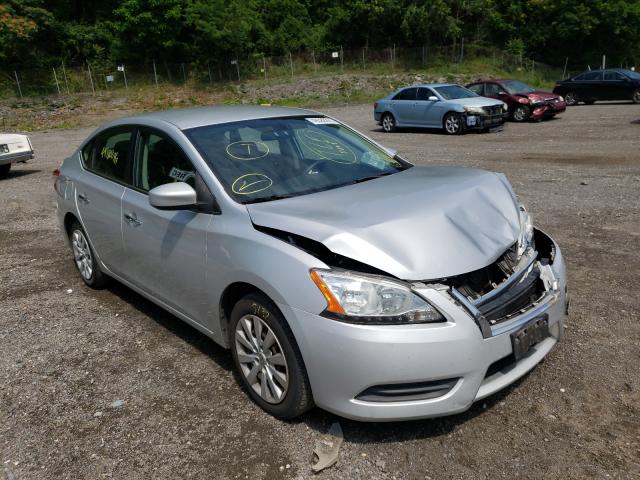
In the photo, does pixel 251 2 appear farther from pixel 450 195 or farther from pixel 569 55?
pixel 450 195

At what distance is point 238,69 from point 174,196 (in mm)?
40801

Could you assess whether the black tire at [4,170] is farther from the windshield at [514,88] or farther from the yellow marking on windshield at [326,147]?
the windshield at [514,88]

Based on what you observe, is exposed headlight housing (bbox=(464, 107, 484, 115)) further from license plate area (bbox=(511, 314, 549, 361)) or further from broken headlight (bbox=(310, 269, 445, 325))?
broken headlight (bbox=(310, 269, 445, 325))

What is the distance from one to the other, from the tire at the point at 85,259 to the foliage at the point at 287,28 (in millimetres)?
39881

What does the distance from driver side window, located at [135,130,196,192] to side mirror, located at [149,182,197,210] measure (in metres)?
0.21

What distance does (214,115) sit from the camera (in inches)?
166

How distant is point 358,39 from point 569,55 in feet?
58.6

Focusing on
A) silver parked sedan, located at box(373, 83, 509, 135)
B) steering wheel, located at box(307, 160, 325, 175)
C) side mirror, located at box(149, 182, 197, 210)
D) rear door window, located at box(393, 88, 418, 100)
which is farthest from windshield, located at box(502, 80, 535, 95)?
side mirror, located at box(149, 182, 197, 210)

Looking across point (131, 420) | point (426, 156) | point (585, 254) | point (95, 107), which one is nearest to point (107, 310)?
point (131, 420)

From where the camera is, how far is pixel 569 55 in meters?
47.7

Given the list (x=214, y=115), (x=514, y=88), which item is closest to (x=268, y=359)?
(x=214, y=115)

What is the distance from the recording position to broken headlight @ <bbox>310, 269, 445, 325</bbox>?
2686 mm

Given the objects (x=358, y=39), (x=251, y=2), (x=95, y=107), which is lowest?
(x=95, y=107)

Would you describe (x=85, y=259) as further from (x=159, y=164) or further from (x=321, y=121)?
(x=321, y=121)
